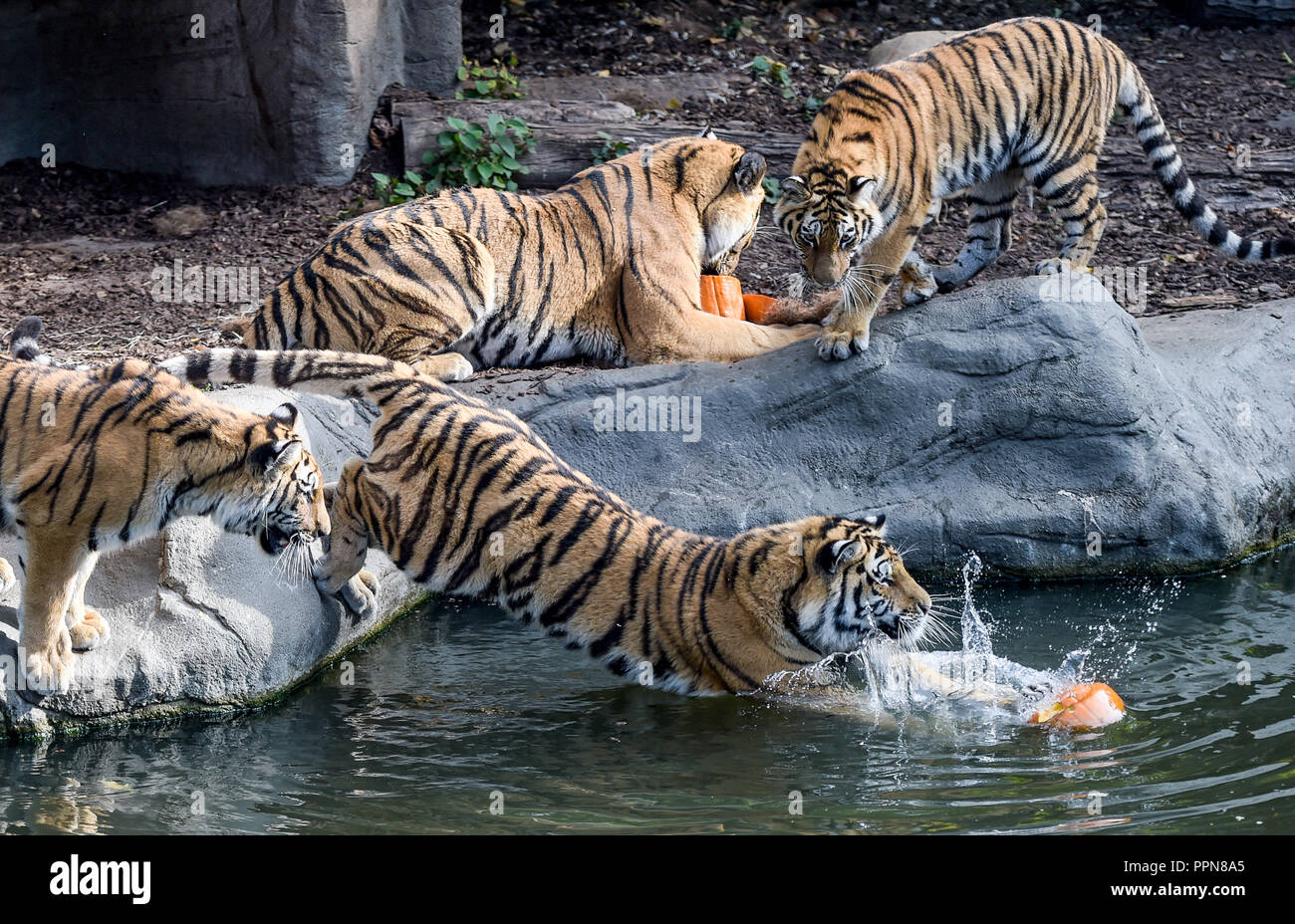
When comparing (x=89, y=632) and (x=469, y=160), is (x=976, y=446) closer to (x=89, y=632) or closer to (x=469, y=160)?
(x=89, y=632)

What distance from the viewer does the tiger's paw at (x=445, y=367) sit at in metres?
6.06

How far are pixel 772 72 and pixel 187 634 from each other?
6658 mm

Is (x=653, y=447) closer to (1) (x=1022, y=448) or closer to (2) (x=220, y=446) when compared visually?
(1) (x=1022, y=448)

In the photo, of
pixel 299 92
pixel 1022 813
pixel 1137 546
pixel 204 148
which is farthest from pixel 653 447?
pixel 204 148

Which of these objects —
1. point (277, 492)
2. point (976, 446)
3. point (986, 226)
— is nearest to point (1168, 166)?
point (986, 226)

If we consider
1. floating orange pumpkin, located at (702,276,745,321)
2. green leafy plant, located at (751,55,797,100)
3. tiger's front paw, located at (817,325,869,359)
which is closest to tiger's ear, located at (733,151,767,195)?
floating orange pumpkin, located at (702,276,745,321)

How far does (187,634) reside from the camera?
15.3 feet

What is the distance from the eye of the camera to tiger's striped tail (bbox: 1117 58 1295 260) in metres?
6.49

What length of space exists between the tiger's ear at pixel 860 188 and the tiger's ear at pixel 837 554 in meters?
1.57

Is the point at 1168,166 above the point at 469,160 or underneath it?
above

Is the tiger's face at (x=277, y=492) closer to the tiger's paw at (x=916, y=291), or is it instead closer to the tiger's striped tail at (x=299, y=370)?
the tiger's striped tail at (x=299, y=370)

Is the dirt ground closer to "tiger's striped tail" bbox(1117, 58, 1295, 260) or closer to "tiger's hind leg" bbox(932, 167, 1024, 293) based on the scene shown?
"tiger's striped tail" bbox(1117, 58, 1295, 260)

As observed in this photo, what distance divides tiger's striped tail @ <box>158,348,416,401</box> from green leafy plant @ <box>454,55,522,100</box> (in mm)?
4948

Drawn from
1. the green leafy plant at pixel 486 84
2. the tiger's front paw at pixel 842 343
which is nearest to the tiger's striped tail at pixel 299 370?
the tiger's front paw at pixel 842 343
